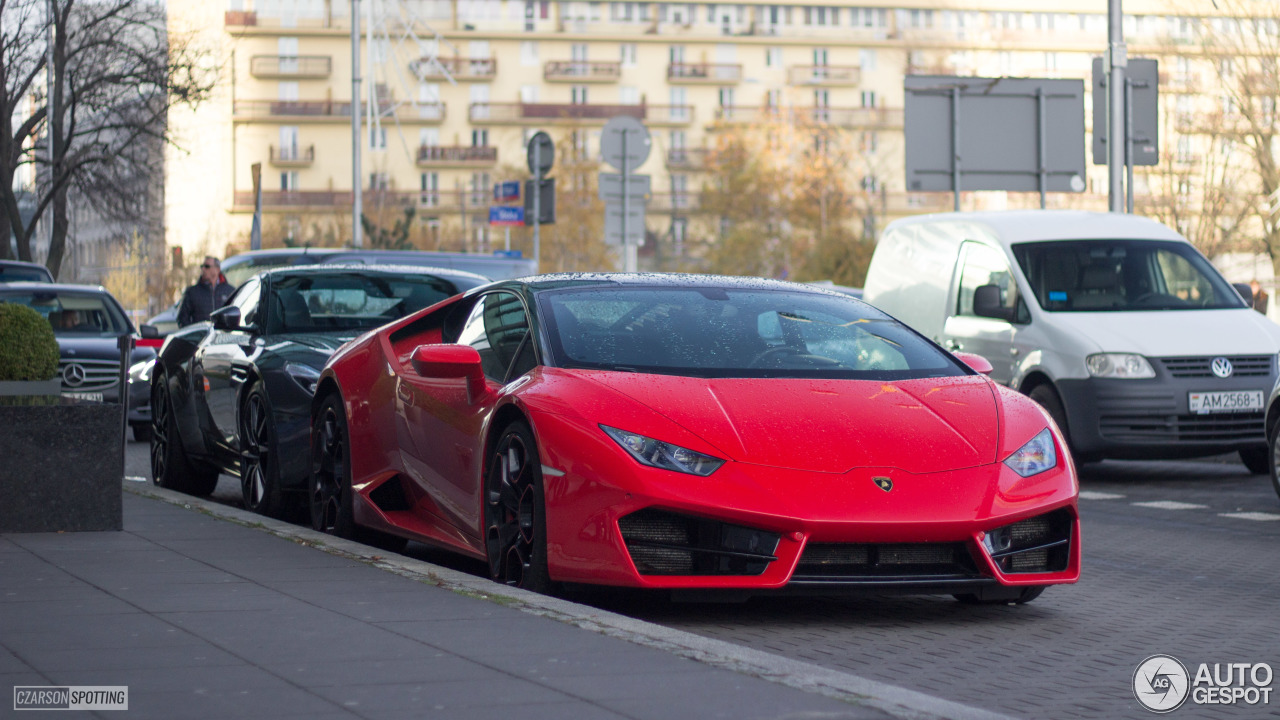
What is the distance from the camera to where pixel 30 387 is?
9.71m

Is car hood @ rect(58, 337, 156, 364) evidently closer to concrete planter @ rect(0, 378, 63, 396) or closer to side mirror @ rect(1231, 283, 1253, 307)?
concrete planter @ rect(0, 378, 63, 396)

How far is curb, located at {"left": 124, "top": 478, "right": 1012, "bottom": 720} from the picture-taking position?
183 inches

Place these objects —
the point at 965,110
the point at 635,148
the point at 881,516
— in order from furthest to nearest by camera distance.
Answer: the point at 965,110 → the point at 635,148 → the point at 881,516

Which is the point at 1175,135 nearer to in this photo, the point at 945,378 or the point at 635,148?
the point at 635,148

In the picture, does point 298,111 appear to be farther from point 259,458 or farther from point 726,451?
point 726,451

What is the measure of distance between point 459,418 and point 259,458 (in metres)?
3.14

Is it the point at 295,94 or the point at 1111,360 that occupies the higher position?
the point at 295,94

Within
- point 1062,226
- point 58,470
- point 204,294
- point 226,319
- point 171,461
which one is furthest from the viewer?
point 204,294

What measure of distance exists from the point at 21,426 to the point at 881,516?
14.6 ft

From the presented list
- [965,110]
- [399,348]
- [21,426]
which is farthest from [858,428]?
[965,110]

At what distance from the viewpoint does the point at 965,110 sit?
82.7 ft

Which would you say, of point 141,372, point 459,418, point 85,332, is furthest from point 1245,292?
point 85,332

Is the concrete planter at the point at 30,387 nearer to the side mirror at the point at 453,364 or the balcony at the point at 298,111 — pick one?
the side mirror at the point at 453,364

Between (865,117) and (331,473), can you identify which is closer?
(331,473)
